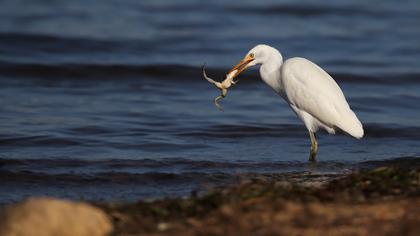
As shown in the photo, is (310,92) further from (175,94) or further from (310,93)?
(175,94)

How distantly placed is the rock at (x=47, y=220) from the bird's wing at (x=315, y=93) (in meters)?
4.81

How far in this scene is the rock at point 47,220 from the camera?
14.8ft

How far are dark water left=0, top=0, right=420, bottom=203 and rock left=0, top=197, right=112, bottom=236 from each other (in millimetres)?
2830

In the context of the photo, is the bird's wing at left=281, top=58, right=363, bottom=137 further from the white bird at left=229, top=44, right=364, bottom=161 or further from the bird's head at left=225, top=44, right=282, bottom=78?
the bird's head at left=225, top=44, right=282, bottom=78

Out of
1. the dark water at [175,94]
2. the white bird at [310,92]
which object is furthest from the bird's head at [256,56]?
the dark water at [175,94]

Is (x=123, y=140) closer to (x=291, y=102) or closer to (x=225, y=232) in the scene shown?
(x=291, y=102)

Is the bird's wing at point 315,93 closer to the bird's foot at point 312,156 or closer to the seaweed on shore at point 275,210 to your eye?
the bird's foot at point 312,156

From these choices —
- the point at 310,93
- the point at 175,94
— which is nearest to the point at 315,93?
the point at 310,93

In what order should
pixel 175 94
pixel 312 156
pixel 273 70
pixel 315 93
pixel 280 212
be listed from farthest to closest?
pixel 175 94
pixel 273 70
pixel 312 156
pixel 315 93
pixel 280 212

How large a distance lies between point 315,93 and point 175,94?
4.51m

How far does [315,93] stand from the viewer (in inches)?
360

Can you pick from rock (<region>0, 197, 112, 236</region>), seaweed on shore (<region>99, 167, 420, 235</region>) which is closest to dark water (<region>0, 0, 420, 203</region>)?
seaweed on shore (<region>99, 167, 420, 235</region>)

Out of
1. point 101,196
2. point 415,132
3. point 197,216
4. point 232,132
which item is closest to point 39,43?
point 232,132

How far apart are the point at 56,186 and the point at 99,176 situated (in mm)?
479
